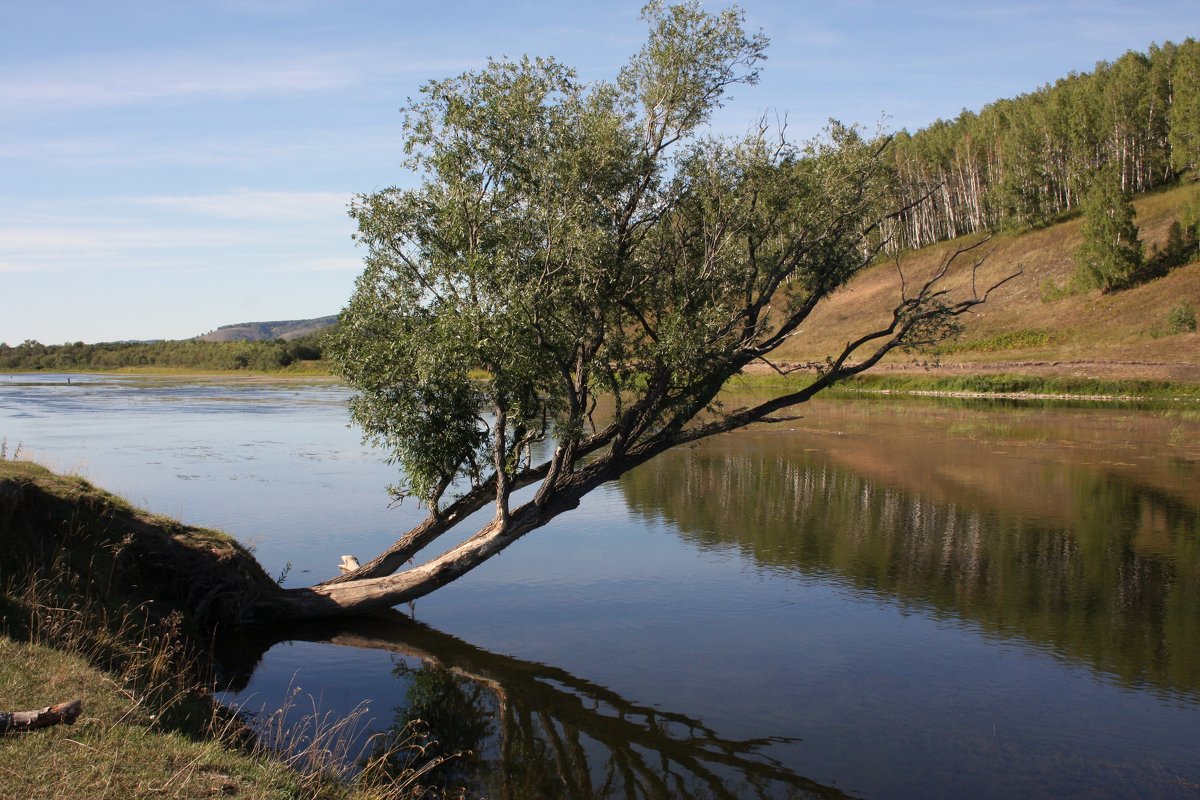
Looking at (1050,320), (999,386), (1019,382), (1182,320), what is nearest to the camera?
(1019,382)

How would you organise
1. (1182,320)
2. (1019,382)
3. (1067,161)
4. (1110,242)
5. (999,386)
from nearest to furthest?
A: 1. (1019,382)
2. (1182,320)
3. (999,386)
4. (1110,242)
5. (1067,161)

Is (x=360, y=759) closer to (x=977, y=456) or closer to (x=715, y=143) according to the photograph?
(x=715, y=143)

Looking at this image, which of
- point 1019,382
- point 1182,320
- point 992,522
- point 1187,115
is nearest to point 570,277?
point 992,522

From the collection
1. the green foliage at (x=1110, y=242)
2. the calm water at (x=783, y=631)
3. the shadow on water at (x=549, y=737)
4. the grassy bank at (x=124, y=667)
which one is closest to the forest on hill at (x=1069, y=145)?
the green foliage at (x=1110, y=242)

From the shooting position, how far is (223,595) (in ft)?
46.8

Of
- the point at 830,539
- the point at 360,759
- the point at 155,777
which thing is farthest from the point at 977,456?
the point at 155,777

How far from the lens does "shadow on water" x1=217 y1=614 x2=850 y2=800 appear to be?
10180 mm

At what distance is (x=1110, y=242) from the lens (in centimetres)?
6900

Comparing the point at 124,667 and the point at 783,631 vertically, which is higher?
the point at 124,667

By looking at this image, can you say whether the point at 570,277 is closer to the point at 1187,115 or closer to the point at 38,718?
the point at 38,718

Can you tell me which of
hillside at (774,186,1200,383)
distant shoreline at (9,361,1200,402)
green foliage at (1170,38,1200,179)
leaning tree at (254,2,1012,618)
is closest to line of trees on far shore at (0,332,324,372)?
hillside at (774,186,1200,383)

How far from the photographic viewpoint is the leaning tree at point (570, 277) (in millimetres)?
14156

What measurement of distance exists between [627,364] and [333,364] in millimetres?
4733

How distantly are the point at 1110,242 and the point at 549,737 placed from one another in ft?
231
